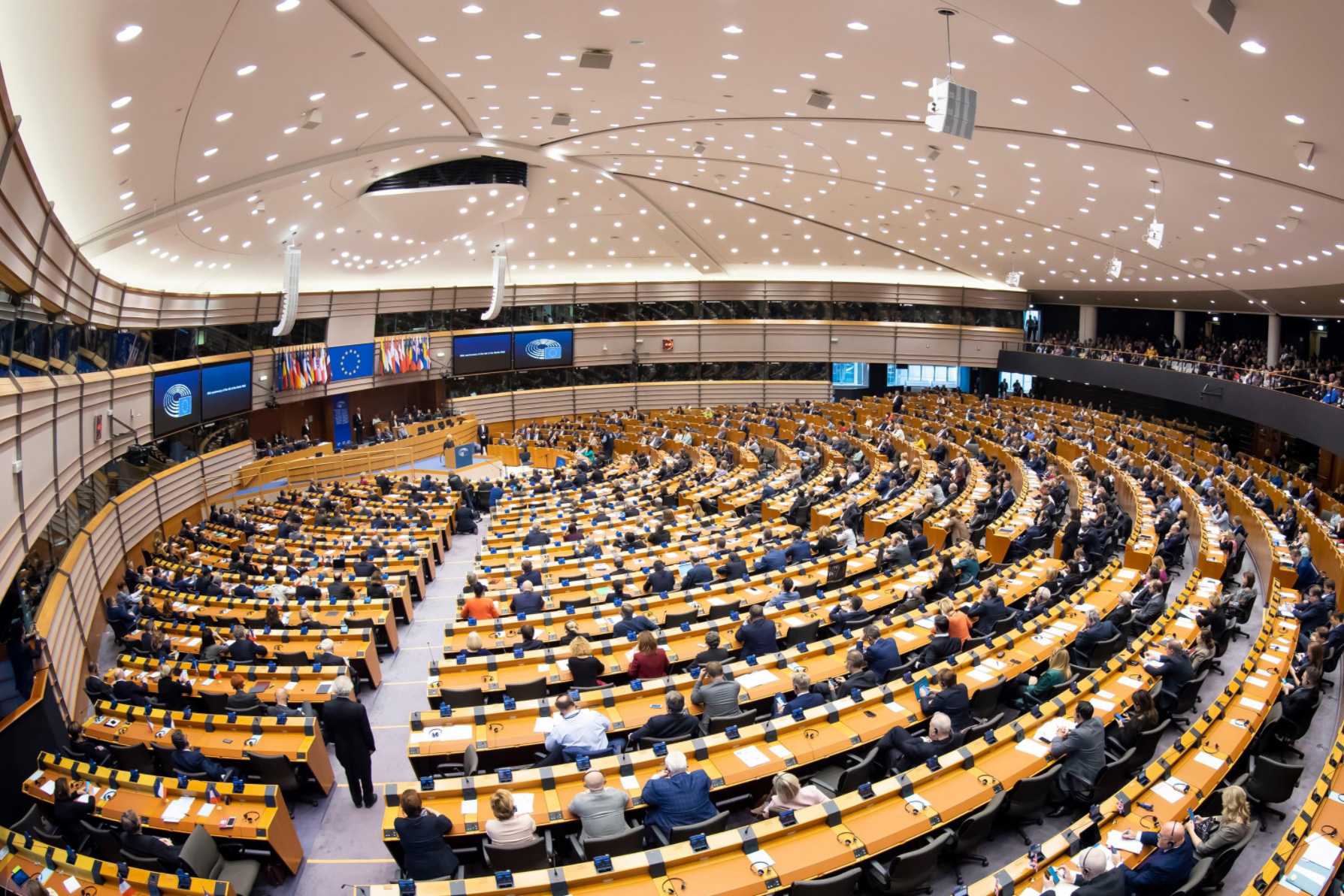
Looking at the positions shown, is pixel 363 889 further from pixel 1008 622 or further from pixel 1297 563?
pixel 1297 563

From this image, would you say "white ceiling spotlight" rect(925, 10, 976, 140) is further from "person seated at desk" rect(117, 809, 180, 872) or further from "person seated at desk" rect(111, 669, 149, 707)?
"person seated at desk" rect(111, 669, 149, 707)

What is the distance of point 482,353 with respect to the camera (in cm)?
3722

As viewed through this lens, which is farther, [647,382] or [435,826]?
[647,382]

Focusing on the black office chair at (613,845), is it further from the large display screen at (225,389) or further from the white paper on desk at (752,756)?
the large display screen at (225,389)

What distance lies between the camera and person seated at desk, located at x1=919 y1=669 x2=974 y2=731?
8148 mm

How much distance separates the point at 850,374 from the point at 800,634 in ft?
106

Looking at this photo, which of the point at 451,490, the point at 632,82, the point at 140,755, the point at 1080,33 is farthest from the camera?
the point at 451,490

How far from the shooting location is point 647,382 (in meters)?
41.0

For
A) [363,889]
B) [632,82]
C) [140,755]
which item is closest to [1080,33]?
[632,82]

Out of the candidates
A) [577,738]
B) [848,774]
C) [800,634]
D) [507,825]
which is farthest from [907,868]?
[800,634]

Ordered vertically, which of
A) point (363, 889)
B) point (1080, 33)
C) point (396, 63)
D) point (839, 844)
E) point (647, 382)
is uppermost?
point (396, 63)

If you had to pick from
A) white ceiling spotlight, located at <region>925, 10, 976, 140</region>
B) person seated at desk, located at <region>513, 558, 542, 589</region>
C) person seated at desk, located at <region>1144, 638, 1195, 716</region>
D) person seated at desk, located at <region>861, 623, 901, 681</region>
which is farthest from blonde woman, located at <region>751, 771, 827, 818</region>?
person seated at desk, located at <region>513, 558, 542, 589</region>

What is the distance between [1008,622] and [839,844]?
210 inches

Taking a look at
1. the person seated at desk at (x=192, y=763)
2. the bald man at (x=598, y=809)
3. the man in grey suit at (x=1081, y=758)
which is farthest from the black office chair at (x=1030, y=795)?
the person seated at desk at (x=192, y=763)
